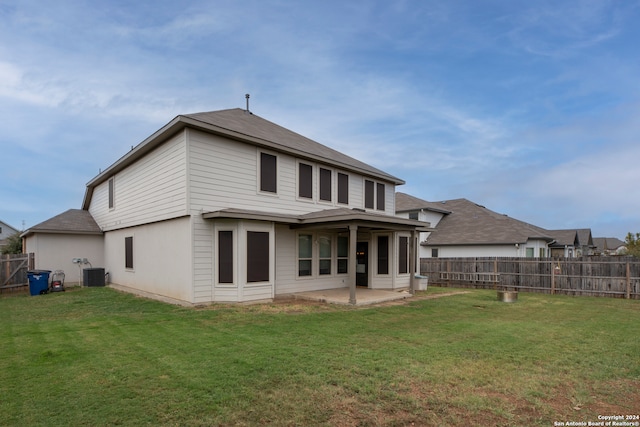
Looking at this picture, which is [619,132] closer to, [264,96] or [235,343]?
[264,96]

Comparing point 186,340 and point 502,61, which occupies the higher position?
point 502,61

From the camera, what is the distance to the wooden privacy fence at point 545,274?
13391mm

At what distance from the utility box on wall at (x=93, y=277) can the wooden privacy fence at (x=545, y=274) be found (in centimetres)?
1562

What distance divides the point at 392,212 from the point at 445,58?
7.13 m

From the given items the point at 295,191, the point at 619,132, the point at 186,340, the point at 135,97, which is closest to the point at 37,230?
the point at 135,97

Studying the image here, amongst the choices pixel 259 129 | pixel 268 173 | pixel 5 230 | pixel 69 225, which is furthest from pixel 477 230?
pixel 5 230

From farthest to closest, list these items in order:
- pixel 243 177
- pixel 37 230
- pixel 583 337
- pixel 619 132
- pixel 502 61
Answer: pixel 619 132
pixel 37 230
pixel 502 61
pixel 243 177
pixel 583 337

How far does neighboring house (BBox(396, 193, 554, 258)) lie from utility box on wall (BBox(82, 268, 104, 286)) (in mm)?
18053

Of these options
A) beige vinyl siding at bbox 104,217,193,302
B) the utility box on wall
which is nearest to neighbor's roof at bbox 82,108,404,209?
beige vinyl siding at bbox 104,217,193,302

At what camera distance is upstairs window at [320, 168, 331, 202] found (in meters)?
13.5

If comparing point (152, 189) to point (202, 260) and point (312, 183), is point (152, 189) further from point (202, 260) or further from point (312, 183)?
point (312, 183)

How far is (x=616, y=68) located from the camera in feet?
40.3

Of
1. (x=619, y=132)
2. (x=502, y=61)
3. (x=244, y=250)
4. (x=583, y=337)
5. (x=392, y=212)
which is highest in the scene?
(x=502, y=61)

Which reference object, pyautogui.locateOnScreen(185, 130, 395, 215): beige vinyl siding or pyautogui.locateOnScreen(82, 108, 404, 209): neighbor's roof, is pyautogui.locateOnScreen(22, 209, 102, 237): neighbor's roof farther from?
pyautogui.locateOnScreen(185, 130, 395, 215): beige vinyl siding
